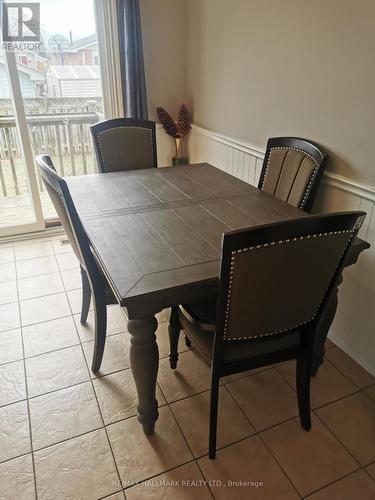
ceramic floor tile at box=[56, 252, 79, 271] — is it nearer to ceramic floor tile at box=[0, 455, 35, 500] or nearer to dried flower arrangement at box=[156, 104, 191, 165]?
dried flower arrangement at box=[156, 104, 191, 165]

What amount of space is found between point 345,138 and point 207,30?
5.77 ft

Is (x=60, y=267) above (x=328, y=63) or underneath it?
underneath

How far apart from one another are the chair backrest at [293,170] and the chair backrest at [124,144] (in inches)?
36.0

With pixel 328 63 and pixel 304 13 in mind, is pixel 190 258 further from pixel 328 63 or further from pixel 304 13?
pixel 304 13

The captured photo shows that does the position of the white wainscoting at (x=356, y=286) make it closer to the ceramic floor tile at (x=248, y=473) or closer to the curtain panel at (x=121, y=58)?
the ceramic floor tile at (x=248, y=473)

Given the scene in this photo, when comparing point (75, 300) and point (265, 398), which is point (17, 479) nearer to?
point (265, 398)

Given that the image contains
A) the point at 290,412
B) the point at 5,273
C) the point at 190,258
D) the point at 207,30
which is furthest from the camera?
the point at 207,30

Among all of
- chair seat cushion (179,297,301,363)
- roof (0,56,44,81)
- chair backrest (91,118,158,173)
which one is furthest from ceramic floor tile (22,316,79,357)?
roof (0,56,44,81)

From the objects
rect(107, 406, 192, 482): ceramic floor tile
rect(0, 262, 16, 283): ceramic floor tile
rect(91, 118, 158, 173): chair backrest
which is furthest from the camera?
rect(0, 262, 16, 283): ceramic floor tile

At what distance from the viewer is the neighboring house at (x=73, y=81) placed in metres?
3.24

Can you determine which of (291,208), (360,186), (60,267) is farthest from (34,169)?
(360,186)

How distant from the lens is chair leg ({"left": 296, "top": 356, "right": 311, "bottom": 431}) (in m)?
1.52

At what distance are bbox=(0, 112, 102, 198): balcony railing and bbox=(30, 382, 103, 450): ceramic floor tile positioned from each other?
227 cm

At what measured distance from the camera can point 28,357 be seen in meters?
2.02
